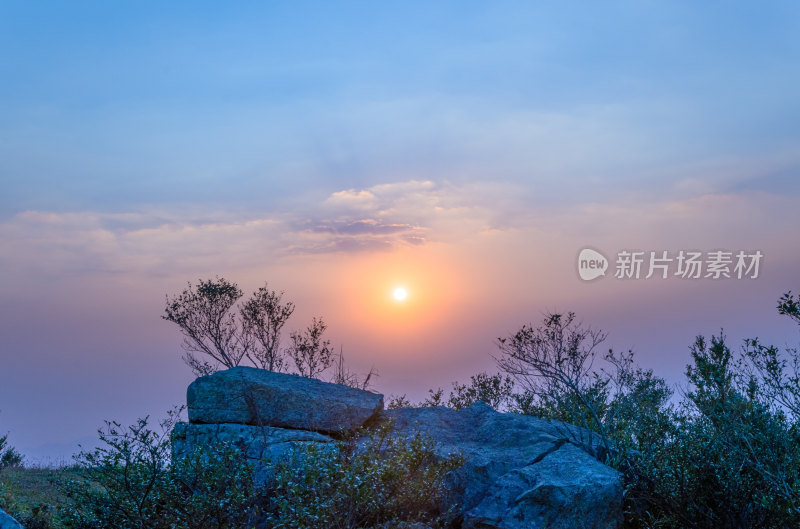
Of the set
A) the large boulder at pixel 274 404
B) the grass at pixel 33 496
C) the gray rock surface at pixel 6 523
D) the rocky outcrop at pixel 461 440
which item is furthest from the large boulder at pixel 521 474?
the grass at pixel 33 496

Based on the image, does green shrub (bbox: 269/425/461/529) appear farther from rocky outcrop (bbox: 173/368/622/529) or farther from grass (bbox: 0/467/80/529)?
grass (bbox: 0/467/80/529)

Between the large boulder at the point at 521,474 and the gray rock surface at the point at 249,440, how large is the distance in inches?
103

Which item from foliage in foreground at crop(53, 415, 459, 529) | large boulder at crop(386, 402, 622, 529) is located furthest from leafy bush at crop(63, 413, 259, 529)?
large boulder at crop(386, 402, 622, 529)

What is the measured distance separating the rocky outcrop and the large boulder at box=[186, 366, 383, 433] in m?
0.02

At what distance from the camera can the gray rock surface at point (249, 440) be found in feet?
46.6

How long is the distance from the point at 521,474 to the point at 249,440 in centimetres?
634

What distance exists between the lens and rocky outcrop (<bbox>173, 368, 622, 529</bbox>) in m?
12.3

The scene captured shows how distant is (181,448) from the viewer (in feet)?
54.1

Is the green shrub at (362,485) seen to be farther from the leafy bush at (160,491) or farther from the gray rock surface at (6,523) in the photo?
the gray rock surface at (6,523)

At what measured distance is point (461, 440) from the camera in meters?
16.1

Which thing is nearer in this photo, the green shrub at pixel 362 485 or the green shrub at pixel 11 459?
the green shrub at pixel 362 485

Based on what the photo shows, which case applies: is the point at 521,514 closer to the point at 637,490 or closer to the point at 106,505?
the point at 637,490

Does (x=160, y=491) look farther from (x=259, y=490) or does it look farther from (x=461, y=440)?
(x=461, y=440)

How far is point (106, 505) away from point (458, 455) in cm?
700
